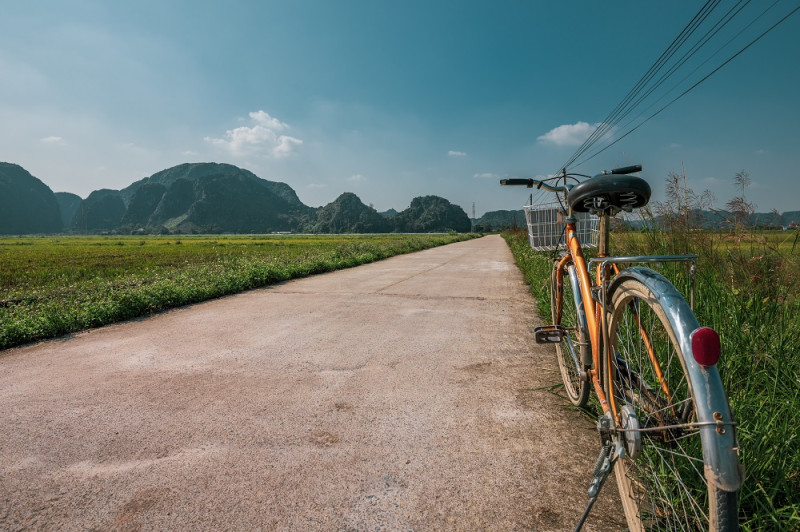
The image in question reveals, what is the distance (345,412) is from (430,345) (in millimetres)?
1623

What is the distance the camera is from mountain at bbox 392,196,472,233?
15650 centimetres

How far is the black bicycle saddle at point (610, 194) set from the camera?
5.91 ft

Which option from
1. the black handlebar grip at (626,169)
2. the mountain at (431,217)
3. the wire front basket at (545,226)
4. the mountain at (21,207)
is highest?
the mountain at (21,207)

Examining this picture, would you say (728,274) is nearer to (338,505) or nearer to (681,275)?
(681,275)

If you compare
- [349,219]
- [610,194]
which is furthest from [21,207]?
[610,194]

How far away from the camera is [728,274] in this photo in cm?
290

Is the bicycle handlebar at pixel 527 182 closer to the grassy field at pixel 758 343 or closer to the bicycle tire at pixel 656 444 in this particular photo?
the grassy field at pixel 758 343

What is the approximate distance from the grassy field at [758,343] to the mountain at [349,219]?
14411cm

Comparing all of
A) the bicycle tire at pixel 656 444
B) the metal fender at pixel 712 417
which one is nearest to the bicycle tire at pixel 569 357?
the bicycle tire at pixel 656 444

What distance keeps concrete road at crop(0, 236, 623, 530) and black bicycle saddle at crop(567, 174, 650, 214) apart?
1.28 meters

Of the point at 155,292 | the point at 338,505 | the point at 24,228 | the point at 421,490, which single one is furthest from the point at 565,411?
the point at 24,228

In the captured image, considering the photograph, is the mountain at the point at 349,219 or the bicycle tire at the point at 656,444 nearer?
the bicycle tire at the point at 656,444

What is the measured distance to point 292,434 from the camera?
7.53 ft

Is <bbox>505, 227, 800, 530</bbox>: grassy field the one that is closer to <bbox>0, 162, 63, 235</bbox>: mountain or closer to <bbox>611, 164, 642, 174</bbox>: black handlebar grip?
<bbox>611, 164, 642, 174</bbox>: black handlebar grip
